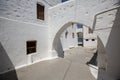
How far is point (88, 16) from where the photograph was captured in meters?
5.03

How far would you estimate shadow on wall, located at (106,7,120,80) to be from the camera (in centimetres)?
382

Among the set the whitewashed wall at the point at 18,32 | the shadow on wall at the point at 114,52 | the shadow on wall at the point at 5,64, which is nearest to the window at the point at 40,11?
the whitewashed wall at the point at 18,32

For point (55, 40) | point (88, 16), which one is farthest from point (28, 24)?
point (88, 16)

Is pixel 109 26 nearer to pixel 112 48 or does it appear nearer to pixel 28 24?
pixel 112 48

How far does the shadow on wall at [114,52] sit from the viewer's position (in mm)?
3816

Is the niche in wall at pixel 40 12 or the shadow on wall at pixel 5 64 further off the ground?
the niche in wall at pixel 40 12

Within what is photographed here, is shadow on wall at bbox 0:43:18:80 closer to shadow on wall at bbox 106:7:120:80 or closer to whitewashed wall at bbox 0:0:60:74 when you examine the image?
whitewashed wall at bbox 0:0:60:74

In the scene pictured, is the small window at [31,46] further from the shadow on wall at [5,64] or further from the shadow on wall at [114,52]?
the shadow on wall at [114,52]

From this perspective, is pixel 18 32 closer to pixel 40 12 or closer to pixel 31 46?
pixel 31 46

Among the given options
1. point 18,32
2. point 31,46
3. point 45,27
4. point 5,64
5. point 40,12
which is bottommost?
point 5,64

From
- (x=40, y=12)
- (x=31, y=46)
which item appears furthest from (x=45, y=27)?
(x=31, y=46)

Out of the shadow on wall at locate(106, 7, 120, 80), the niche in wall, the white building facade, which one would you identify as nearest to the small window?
the white building facade

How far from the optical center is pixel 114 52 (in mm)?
3877

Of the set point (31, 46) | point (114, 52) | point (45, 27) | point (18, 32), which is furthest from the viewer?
point (45, 27)
